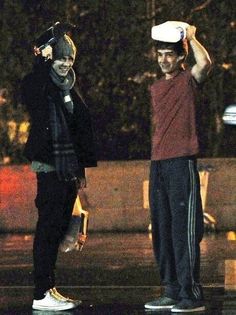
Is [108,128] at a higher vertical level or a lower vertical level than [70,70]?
lower

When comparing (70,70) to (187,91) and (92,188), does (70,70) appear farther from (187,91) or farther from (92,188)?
(92,188)

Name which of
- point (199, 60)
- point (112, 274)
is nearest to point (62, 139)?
point (199, 60)

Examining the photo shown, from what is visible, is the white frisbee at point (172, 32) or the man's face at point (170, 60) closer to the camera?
the white frisbee at point (172, 32)

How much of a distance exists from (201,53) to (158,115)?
0.56 metres

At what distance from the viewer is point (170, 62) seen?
9.10 metres

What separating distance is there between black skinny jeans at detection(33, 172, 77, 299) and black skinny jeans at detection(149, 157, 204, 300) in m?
0.64

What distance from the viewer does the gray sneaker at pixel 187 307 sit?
29.6ft

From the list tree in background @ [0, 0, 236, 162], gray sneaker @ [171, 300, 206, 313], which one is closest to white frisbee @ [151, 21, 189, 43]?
gray sneaker @ [171, 300, 206, 313]

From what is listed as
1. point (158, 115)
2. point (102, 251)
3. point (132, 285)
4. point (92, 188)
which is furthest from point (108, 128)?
point (158, 115)

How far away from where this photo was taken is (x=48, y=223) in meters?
9.27

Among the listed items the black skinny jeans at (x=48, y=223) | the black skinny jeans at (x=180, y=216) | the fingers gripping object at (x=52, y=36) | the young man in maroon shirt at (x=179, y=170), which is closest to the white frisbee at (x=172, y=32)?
the young man in maroon shirt at (x=179, y=170)

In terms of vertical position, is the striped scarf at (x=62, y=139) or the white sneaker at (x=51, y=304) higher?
the striped scarf at (x=62, y=139)

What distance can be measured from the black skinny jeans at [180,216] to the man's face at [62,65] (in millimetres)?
946

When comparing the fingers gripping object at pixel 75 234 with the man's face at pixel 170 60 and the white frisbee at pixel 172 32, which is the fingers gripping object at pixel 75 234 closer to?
Result: the man's face at pixel 170 60
